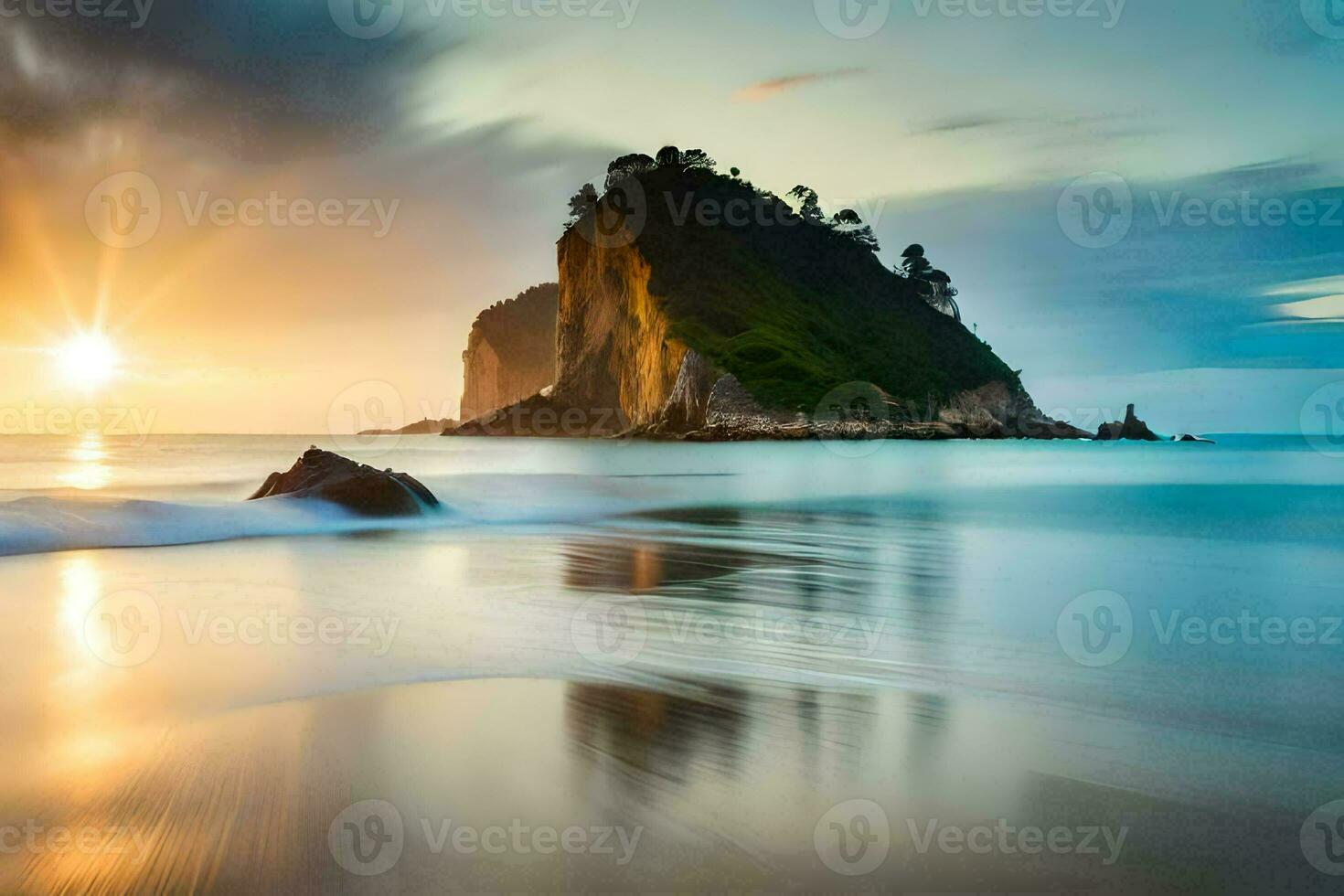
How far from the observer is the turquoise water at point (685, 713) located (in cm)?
305

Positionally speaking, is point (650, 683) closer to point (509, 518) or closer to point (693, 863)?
point (693, 863)

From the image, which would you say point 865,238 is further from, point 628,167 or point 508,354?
point 508,354

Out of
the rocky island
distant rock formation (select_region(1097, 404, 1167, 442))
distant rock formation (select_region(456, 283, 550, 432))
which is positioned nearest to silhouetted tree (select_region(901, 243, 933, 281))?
the rocky island

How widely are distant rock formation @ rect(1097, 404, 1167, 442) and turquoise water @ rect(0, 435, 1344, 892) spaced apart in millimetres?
136456

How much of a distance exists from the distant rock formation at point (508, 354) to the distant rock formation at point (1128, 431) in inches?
4446

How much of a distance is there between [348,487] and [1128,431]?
142 metres

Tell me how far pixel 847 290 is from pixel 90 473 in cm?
11521

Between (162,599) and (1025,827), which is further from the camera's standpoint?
(162,599)

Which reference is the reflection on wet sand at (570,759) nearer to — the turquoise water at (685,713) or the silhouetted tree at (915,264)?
the turquoise water at (685,713)

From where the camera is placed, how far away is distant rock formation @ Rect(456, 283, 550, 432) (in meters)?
193

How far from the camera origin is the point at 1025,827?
10.8ft

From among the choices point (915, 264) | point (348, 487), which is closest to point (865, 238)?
point (915, 264)

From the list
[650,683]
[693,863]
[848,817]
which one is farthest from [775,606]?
[693,863]

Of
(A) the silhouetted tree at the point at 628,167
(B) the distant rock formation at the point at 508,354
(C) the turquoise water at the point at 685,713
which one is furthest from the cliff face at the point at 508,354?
(C) the turquoise water at the point at 685,713
